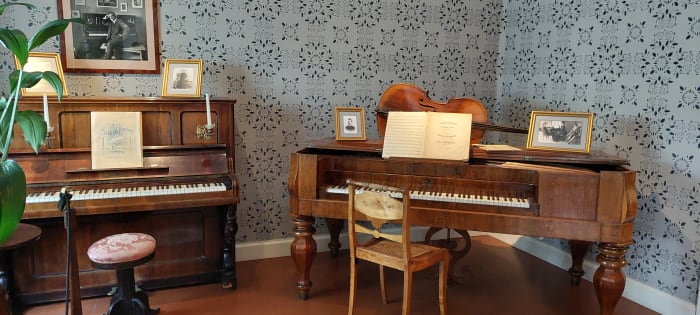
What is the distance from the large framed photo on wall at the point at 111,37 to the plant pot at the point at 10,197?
1.43 m

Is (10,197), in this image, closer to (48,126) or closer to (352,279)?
(48,126)

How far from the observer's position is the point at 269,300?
2877mm

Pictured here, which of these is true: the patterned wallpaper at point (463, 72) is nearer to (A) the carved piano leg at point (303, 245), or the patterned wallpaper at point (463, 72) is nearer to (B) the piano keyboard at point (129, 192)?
(B) the piano keyboard at point (129, 192)

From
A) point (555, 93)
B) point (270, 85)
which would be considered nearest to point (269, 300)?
point (270, 85)

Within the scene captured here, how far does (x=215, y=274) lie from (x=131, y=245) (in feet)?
2.78

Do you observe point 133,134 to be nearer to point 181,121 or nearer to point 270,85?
point 181,121

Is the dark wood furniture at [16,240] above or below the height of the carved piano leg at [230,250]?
above

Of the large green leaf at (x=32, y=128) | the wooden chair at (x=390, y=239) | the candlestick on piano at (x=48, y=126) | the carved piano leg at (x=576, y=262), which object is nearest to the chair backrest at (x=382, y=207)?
the wooden chair at (x=390, y=239)

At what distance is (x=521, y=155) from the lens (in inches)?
102

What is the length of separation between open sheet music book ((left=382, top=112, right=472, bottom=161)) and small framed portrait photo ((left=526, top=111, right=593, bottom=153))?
0.44 m

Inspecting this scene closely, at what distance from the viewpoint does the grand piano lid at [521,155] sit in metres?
2.43

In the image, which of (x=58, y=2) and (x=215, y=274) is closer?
(x=58, y=2)

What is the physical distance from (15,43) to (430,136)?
193 centimetres

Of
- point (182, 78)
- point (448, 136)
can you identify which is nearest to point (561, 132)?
point (448, 136)
